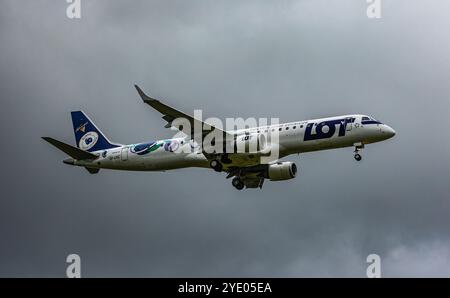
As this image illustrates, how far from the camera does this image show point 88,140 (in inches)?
2827

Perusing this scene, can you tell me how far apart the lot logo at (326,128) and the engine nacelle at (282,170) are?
5329mm

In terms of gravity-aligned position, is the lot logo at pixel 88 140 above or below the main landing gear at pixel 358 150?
above

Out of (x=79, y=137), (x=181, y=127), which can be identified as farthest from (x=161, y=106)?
(x=79, y=137)

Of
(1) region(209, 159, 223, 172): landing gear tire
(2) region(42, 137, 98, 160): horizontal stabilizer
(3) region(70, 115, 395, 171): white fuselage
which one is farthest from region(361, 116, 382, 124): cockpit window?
(2) region(42, 137, 98, 160): horizontal stabilizer

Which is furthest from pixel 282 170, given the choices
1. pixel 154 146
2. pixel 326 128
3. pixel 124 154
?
pixel 124 154

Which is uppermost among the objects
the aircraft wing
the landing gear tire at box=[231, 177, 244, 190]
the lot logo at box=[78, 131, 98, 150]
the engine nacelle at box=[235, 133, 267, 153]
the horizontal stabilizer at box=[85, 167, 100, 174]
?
the lot logo at box=[78, 131, 98, 150]

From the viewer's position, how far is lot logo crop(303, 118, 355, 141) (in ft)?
202

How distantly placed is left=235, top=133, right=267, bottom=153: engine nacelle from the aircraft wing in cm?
144

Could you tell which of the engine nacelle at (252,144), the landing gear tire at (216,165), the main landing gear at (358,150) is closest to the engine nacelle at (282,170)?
Answer: the landing gear tire at (216,165)

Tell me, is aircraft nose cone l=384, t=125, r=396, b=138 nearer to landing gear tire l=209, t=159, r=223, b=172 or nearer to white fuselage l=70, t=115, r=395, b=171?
white fuselage l=70, t=115, r=395, b=171

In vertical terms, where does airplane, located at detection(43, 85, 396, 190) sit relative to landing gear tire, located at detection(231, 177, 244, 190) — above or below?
above

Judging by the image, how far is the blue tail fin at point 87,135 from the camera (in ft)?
232

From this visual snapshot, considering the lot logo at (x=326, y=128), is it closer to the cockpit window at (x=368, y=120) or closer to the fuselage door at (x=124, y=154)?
the cockpit window at (x=368, y=120)
